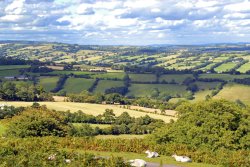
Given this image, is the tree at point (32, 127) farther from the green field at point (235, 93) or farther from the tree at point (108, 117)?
the green field at point (235, 93)

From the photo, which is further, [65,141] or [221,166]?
[65,141]

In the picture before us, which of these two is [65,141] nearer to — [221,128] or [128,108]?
[221,128]

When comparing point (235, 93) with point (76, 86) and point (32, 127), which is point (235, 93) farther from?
point (32, 127)

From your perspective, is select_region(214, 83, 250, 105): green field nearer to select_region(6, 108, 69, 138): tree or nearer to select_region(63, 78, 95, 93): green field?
select_region(63, 78, 95, 93): green field

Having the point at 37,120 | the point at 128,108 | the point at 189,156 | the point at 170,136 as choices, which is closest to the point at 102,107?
the point at 128,108

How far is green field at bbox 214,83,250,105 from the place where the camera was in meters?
178

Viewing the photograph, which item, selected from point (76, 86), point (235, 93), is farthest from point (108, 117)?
point (235, 93)

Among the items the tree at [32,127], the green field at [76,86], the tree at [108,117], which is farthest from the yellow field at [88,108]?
the green field at [76,86]

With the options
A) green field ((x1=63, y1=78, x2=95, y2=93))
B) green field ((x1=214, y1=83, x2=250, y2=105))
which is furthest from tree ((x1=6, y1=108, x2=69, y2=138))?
green field ((x1=63, y1=78, x2=95, y2=93))

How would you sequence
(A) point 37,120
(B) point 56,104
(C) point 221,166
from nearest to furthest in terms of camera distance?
(C) point 221,166, (A) point 37,120, (B) point 56,104

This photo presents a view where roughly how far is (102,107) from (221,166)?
288 feet

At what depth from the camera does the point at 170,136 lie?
6216cm

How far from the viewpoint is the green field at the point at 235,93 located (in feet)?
583

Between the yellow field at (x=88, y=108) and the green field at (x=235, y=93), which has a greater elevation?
the yellow field at (x=88, y=108)
